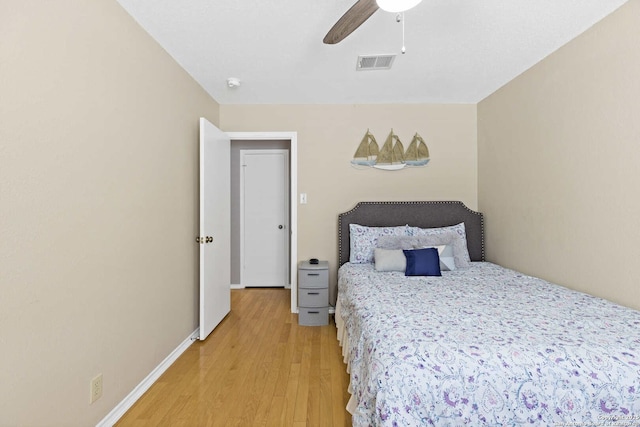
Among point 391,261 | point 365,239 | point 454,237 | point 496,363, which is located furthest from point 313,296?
point 496,363

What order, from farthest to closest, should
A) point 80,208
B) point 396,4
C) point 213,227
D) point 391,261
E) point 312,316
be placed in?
point 312,316 < point 213,227 < point 391,261 < point 80,208 < point 396,4

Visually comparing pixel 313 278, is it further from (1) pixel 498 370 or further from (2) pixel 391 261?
(1) pixel 498 370

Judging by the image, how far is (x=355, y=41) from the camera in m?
2.26

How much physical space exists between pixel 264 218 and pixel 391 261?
2.45 metres

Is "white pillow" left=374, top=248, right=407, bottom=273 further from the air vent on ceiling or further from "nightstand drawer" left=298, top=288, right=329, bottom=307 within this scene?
the air vent on ceiling

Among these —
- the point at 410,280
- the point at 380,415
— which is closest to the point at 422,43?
the point at 410,280

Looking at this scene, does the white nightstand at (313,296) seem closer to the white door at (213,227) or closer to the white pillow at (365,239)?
the white pillow at (365,239)

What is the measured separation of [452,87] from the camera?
10.2 feet

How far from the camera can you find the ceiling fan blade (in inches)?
56.4

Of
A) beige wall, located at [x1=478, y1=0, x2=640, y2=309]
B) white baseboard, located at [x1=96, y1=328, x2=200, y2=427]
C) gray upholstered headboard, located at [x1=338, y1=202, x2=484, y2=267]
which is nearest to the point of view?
white baseboard, located at [x1=96, y1=328, x2=200, y2=427]

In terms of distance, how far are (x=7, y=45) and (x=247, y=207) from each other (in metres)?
3.63

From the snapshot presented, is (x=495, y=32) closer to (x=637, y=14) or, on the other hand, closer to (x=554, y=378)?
(x=637, y=14)

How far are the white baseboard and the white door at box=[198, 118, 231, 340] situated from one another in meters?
0.22

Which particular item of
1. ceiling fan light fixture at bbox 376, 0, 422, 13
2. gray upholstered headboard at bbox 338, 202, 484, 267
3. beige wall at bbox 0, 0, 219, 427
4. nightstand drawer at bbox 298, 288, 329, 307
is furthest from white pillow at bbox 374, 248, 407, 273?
ceiling fan light fixture at bbox 376, 0, 422, 13
